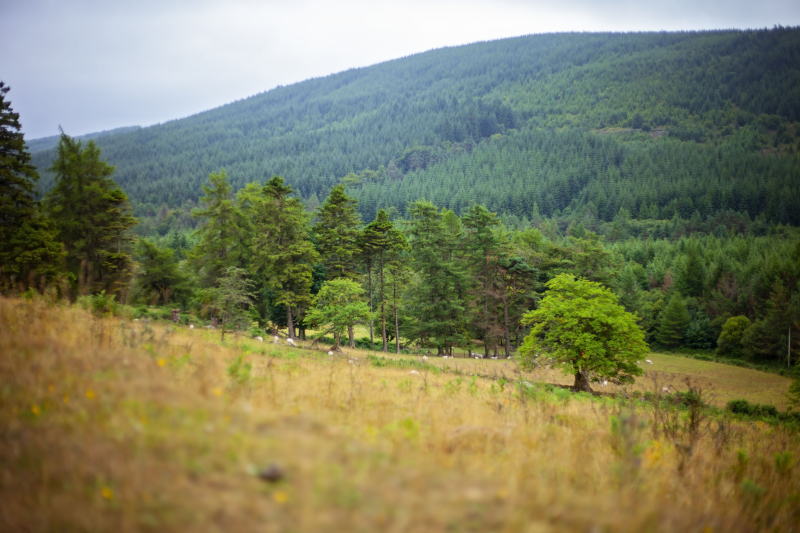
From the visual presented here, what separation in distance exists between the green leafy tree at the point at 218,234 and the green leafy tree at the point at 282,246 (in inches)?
83.5

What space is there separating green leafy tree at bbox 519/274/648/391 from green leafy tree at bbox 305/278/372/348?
11.8 meters

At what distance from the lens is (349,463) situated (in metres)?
3.45

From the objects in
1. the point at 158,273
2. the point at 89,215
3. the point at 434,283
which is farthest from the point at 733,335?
the point at 89,215

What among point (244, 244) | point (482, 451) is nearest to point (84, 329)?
point (482, 451)

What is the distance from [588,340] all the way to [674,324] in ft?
172

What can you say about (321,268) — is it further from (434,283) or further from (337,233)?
(434,283)

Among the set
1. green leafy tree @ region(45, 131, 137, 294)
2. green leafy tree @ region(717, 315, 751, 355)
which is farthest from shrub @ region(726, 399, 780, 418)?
green leafy tree @ region(717, 315, 751, 355)

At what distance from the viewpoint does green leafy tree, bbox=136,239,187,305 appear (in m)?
35.2

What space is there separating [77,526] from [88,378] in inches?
84.8

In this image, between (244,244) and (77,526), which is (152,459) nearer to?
(77,526)

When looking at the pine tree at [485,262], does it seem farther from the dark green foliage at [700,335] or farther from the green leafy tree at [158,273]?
the dark green foliage at [700,335]

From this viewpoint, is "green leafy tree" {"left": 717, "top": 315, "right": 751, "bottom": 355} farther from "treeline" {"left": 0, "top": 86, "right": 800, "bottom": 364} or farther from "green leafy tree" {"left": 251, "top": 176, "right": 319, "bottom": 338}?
"green leafy tree" {"left": 251, "top": 176, "right": 319, "bottom": 338}

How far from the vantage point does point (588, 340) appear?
65.6ft

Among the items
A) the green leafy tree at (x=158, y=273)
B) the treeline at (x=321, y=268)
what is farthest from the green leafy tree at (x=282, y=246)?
the green leafy tree at (x=158, y=273)
